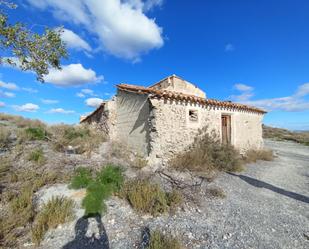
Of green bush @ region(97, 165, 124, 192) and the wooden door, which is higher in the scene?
the wooden door

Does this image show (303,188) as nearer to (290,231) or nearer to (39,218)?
(290,231)

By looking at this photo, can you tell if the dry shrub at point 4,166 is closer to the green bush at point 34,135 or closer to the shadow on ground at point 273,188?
the green bush at point 34,135

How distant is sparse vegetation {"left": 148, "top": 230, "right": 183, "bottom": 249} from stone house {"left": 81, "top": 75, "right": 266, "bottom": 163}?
4.67 metres

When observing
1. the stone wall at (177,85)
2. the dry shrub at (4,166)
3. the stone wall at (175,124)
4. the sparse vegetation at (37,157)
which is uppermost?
the stone wall at (177,85)

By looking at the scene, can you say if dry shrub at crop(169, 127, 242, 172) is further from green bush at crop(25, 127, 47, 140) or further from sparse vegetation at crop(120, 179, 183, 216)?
green bush at crop(25, 127, 47, 140)

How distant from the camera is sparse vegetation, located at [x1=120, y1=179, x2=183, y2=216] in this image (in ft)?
15.0

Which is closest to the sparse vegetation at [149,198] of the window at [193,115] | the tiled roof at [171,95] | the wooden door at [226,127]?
the tiled roof at [171,95]

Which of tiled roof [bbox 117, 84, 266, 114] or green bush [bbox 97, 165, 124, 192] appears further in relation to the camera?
tiled roof [bbox 117, 84, 266, 114]

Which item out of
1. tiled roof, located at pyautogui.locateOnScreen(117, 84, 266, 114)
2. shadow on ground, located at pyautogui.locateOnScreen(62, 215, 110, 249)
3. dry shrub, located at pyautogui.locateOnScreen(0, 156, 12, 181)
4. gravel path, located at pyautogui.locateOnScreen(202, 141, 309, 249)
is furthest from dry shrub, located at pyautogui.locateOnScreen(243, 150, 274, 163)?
dry shrub, located at pyautogui.locateOnScreen(0, 156, 12, 181)

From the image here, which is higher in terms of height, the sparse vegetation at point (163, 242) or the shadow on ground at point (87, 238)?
the sparse vegetation at point (163, 242)

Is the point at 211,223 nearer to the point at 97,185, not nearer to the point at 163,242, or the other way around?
the point at 163,242

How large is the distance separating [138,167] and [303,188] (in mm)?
5559

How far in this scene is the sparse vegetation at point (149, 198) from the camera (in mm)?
4574

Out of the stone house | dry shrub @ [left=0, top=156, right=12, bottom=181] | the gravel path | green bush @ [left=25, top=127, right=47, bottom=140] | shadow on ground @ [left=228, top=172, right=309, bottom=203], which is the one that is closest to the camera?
the gravel path
